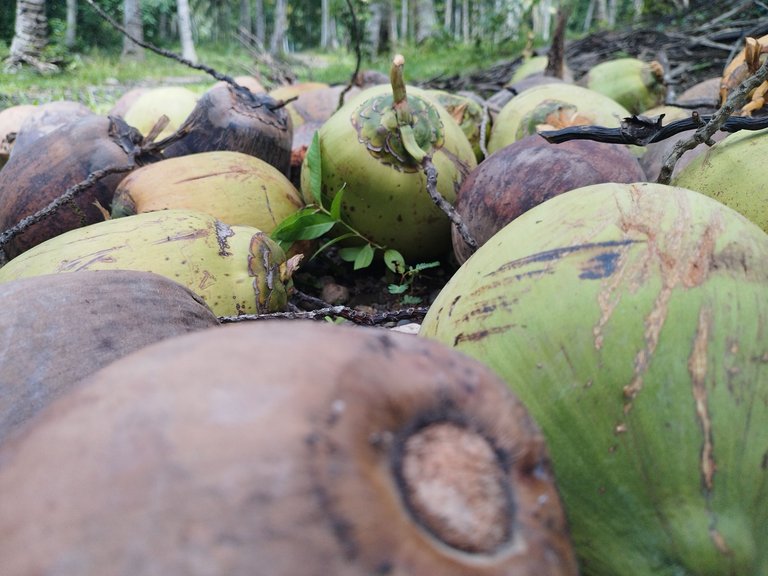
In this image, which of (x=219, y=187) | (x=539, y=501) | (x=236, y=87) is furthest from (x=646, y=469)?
(x=236, y=87)

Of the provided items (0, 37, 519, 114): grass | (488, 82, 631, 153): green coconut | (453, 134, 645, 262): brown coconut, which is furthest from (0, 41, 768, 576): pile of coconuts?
(0, 37, 519, 114): grass

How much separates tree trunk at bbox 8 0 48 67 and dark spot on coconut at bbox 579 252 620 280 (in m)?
11.1

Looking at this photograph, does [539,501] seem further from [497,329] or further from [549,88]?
[549,88]

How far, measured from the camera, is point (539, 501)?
0.63 metres

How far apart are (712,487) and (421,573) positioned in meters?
0.41

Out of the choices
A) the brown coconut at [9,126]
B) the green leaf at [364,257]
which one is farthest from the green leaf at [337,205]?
the brown coconut at [9,126]

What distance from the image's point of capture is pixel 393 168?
1983 millimetres

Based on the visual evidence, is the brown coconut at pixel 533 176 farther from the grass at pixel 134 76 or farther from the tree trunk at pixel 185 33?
the tree trunk at pixel 185 33

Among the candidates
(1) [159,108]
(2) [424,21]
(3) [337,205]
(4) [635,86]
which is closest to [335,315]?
(3) [337,205]

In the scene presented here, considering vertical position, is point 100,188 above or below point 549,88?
below

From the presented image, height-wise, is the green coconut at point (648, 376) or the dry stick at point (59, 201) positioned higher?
the green coconut at point (648, 376)

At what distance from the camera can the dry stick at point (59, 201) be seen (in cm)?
165

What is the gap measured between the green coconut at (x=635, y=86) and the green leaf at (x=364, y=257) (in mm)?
1957

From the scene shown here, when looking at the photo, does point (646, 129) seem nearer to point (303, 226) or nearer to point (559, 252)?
point (559, 252)
